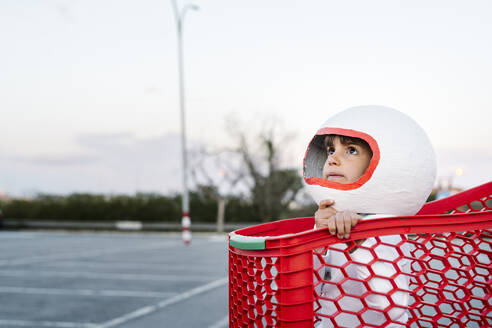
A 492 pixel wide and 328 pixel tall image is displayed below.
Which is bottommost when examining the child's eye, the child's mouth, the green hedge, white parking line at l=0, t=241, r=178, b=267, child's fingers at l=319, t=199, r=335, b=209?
white parking line at l=0, t=241, r=178, b=267

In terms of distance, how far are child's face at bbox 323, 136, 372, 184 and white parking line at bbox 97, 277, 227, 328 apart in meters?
4.59

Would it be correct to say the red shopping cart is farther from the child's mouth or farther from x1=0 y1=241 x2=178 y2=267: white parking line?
x1=0 y1=241 x2=178 y2=267: white parking line

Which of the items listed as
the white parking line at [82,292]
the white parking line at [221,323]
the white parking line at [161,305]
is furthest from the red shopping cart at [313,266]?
the white parking line at [82,292]

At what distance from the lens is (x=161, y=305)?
6355 mm

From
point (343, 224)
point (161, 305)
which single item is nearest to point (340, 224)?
point (343, 224)

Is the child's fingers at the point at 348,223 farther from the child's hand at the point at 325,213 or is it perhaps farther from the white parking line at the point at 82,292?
the white parking line at the point at 82,292

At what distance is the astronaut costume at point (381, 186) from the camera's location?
1436 mm

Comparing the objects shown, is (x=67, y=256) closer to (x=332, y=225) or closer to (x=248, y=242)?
(x=248, y=242)

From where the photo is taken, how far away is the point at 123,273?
9141 millimetres

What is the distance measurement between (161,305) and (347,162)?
17.5ft

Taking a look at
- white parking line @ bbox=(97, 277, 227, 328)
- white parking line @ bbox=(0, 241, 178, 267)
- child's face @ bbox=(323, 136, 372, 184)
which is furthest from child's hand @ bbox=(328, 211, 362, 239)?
white parking line @ bbox=(0, 241, 178, 267)

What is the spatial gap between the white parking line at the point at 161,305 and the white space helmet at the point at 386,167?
4655 millimetres

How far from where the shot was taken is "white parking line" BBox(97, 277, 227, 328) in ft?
18.3

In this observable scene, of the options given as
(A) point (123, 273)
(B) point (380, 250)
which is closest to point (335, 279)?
(B) point (380, 250)
